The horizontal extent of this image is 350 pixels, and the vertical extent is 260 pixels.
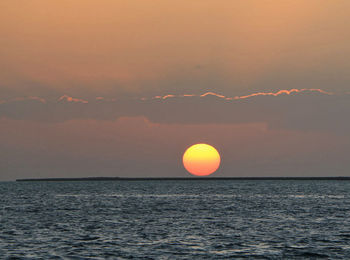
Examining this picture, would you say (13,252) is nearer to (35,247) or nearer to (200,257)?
(35,247)

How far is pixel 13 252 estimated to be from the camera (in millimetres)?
37656

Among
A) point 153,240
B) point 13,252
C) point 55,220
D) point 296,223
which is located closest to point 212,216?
point 296,223

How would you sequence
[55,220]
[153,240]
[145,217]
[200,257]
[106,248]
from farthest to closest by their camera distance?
[145,217], [55,220], [153,240], [106,248], [200,257]

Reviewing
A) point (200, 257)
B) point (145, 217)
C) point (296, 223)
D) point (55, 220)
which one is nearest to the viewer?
point (200, 257)

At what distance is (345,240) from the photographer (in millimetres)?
43719

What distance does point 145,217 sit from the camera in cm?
6562

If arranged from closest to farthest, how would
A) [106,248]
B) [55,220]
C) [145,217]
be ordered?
[106,248] → [55,220] → [145,217]

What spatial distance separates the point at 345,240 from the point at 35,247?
1004 inches

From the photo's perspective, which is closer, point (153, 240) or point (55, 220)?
point (153, 240)

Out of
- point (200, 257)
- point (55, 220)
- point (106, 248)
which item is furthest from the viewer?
point (55, 220)

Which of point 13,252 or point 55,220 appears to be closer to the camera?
point 13,252

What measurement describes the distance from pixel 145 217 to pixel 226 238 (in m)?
22.4

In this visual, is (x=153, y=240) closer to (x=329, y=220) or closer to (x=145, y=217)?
(x=145, y=217)

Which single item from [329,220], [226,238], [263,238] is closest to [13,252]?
[226,238]
